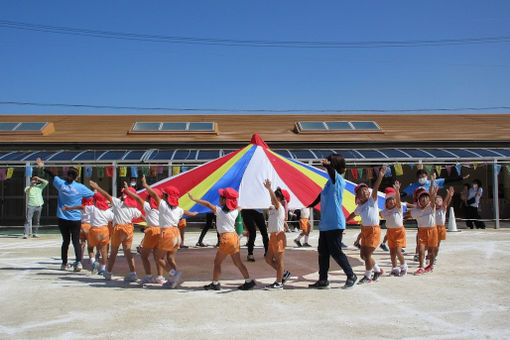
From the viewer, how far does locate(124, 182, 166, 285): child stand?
631cm

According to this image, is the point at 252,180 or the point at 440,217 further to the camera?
the point at 440,217

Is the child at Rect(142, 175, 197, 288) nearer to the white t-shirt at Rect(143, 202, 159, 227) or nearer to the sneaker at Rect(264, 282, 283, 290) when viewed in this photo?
the white t-shirt at Rect(143, 202, 159, 227)

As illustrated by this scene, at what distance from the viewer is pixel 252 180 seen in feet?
24.8

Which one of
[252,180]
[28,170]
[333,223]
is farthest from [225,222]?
[28,170]

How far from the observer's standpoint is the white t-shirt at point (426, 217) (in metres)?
7.24

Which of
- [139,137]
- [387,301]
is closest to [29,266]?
[387,301]

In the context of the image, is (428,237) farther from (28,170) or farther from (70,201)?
(28,170)

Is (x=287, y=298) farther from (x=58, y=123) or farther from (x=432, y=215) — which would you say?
(x=58, y=123)

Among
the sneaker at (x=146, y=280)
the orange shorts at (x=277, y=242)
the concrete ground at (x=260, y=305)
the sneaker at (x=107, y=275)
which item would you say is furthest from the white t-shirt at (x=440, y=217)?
the sneaker at (x=107, y=275)

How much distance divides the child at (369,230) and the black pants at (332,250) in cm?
50

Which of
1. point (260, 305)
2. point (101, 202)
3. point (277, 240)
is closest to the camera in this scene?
point (260, 305)

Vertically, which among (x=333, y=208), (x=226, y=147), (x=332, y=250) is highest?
(x=226, y=147)

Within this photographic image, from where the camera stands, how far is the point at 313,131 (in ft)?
58.3

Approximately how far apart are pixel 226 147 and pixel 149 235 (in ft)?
34.8
